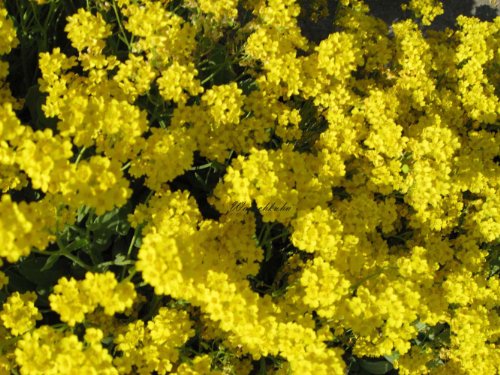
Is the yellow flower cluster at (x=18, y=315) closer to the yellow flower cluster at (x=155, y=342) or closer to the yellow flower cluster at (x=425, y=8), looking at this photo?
the yellow flower cluster at (x=155, y=342)

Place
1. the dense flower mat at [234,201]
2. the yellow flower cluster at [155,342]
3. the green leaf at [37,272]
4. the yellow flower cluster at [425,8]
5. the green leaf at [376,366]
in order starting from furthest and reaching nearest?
the yellow flower cluster at [425,8] < the green leaf at [376,366] < the green leaf at [37,272] < the yellow flower cluster at [155,342] < the dense flower mat at [234,201]

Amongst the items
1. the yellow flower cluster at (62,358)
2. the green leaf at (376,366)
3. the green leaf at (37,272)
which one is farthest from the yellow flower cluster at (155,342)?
the green leaf at (376,366)

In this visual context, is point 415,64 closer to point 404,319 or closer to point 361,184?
point 361,184

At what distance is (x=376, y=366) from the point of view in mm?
4098

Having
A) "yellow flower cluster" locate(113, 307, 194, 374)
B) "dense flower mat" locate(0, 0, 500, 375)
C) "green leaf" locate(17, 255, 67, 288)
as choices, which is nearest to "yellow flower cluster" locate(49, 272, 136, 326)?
"dense flower mat" locate(0, 0, 500, 375)

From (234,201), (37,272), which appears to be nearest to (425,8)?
(234,201)

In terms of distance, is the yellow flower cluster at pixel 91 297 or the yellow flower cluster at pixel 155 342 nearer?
the yellow flower cluster at pixel 91 297

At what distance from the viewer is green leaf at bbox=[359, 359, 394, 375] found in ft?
13.4

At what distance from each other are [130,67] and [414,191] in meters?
1.98

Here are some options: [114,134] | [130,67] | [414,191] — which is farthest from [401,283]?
[130,67]

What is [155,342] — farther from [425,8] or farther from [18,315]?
[425,8]

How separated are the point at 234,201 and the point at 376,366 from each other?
1.85 metres

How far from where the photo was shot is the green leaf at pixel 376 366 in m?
4.09

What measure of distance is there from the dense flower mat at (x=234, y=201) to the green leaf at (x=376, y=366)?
0.06 feet
